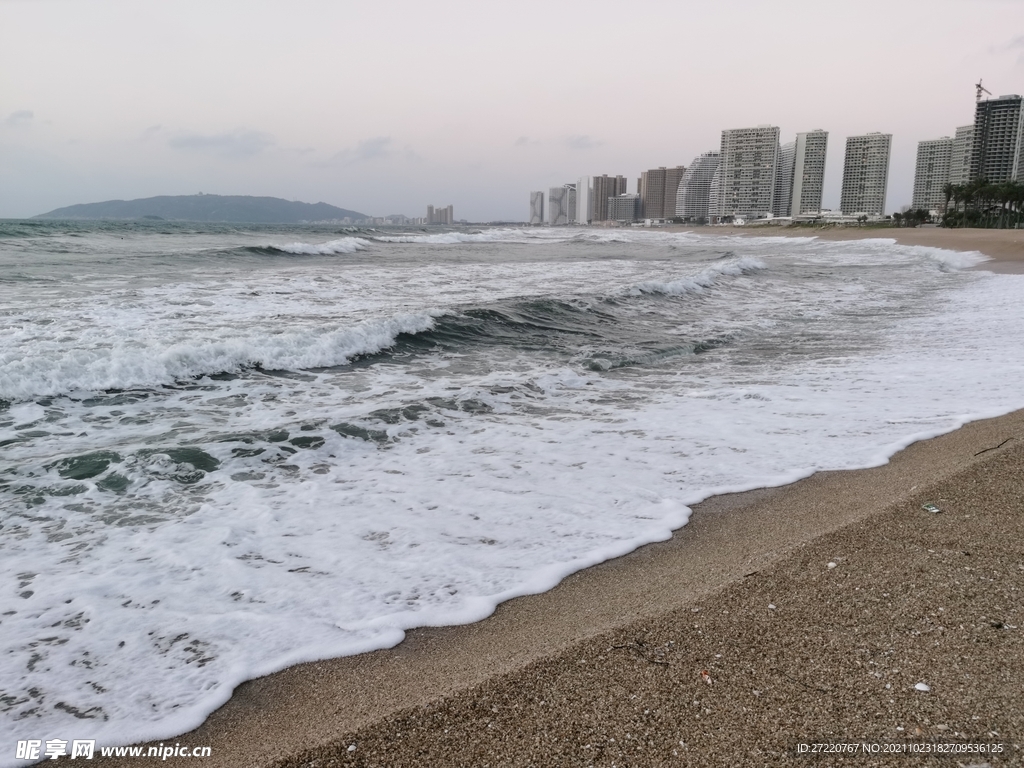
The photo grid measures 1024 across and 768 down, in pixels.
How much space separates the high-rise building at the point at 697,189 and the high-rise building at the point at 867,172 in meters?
33.1

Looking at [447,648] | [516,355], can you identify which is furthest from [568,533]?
[516,355]

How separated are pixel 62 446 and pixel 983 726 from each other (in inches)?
248

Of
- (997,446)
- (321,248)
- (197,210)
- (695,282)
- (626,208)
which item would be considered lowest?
(997,446)

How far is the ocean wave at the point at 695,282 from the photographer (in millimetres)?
16812

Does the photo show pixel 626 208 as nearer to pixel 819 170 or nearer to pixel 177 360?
→ pixel 819 170

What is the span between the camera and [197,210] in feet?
465

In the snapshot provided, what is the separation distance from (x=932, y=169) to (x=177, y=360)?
143905 millimetres

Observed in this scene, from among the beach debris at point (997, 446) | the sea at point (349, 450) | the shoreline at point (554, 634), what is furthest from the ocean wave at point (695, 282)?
the shoreline at point (554, 634)

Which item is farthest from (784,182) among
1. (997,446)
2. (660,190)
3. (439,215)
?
(997,446)

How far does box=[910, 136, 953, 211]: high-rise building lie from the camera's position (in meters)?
116

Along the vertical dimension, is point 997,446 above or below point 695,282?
→ below

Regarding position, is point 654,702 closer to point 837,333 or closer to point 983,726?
point 983,726

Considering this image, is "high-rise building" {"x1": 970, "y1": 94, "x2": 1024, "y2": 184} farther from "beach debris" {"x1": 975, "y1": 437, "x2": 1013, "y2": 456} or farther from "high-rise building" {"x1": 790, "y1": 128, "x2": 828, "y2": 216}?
"beach debris" {"x1": 975, "y1": 437, "x2": 1013, "y2": 456}

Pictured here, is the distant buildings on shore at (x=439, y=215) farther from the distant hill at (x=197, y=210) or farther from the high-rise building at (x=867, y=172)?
the high-rise building at (x=867, y=172)
